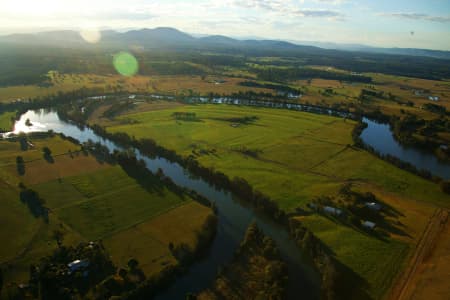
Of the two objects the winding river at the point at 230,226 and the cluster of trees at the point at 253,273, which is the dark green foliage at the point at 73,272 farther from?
the cluster of trees at the point at 253,273

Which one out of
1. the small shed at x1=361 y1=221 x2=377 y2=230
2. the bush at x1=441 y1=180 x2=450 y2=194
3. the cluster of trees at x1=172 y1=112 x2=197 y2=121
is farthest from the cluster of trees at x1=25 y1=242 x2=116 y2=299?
the cluster of trees at x1=172 y1=112 x2=197 y2=121

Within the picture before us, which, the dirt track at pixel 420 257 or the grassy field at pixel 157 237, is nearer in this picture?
the dirt track at pixel 420 257

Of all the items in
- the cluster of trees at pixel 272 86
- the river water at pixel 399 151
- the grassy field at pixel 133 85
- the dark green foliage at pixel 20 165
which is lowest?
the dark green foliage at pixel 20 165

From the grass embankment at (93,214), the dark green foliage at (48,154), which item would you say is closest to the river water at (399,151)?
the grass embankment at (93,214)

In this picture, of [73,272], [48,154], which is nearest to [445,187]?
[73,272]

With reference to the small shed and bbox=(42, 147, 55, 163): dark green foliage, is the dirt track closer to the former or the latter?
the small shed

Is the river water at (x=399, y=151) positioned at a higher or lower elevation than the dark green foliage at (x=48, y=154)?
higher

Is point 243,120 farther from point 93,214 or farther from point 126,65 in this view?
point 126,65

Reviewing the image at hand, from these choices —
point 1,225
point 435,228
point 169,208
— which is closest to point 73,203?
point 1,225
